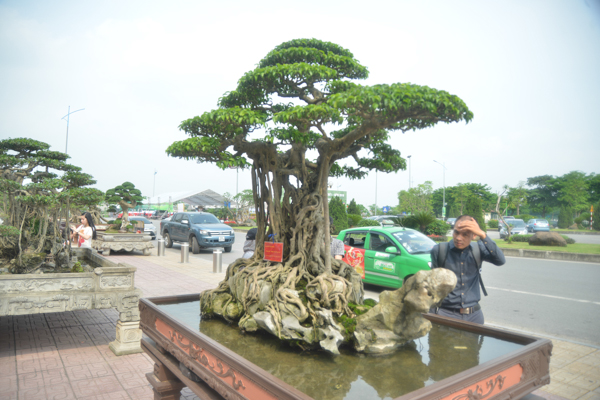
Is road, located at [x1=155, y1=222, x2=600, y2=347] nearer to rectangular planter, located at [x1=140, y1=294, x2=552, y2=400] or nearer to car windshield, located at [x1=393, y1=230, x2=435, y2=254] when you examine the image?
car windshield, located at [x1=393, y1=230, x2=435, y2=254]

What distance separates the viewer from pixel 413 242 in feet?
26.6

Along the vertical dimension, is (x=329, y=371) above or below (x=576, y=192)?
below

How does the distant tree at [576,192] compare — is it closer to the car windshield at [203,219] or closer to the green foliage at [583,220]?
the green foliage at [583,220]

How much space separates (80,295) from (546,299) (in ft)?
26.3

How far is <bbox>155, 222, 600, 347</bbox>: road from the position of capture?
5.86m

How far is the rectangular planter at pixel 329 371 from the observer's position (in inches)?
64.5

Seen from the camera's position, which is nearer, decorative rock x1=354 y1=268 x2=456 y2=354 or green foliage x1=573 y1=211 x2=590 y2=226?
decorative rock x1=354 y1=268 x2=456 y2=354

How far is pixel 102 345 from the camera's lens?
16.0 ft

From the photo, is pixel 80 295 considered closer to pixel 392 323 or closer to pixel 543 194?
pixel 392 323

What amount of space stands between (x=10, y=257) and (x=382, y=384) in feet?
22.7

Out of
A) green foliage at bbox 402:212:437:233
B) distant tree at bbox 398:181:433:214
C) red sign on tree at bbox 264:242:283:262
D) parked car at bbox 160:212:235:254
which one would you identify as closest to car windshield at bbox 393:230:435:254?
red sign on tree at bbox 264:242:283:262

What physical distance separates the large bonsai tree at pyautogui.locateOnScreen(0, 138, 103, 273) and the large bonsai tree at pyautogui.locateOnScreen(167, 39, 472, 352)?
334 cm

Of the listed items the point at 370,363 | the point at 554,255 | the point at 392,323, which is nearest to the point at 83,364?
the point at 370,363

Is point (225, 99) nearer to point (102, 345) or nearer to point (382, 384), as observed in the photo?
point (382, 384)
